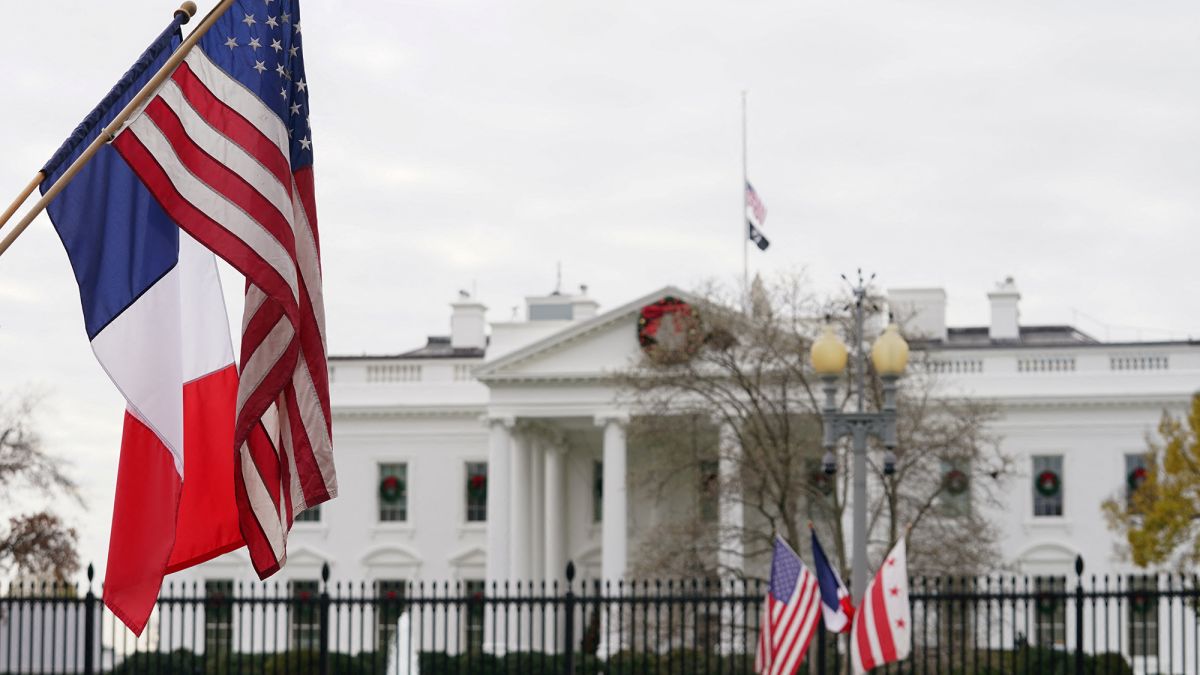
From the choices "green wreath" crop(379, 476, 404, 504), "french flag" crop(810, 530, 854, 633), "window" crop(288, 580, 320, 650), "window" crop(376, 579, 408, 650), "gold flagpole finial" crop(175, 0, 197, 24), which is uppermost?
"gold flagpole finial" crop(175, 0, 197, 24)

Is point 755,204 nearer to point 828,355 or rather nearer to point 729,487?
point 729,487

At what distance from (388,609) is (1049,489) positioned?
1198 inches

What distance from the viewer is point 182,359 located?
9406 millimetres

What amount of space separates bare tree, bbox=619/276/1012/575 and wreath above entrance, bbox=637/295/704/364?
0.26 feet

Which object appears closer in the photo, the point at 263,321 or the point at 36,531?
the point at 263,321

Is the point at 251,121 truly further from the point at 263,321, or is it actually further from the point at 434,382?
the point at 434,382

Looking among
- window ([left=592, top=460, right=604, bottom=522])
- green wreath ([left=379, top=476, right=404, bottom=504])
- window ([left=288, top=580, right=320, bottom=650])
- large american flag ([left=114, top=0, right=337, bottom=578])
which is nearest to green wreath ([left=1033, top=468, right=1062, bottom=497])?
window ([left=592, top=460, right=604, bottom=522])

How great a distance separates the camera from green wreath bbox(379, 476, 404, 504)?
66.7 metres

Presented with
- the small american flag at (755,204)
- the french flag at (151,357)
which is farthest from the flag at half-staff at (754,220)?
the french flag at (151,357)

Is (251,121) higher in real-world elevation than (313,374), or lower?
higher

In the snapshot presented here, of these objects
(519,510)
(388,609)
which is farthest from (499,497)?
(388,609)

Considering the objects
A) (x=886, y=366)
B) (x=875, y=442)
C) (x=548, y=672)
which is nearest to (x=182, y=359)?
(x=886, y=366)

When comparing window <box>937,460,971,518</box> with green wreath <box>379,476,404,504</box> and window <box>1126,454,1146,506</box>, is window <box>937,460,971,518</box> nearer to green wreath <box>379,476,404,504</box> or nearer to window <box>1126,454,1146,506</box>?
window <box>1126,454,1146,506</box>

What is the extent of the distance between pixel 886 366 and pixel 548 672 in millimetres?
20347
